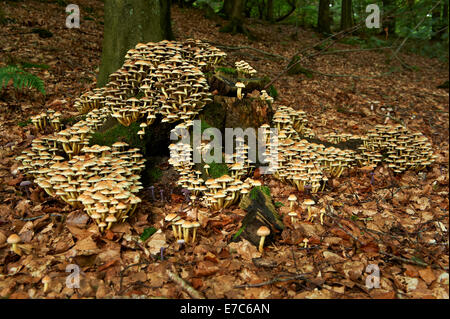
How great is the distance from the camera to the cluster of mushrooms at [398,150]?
19.2 feet

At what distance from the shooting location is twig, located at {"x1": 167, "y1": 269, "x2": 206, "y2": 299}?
294cm

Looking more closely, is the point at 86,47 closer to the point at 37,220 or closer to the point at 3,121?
the point at 3,121

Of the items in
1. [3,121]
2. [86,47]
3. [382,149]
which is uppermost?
[86,47]

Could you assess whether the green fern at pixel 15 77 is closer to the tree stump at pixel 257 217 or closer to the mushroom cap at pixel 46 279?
the mushroom cap at pixel 46 279

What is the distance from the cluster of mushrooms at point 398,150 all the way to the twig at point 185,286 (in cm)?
492

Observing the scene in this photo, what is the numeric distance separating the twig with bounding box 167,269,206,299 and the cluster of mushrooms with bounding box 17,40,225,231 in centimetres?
118

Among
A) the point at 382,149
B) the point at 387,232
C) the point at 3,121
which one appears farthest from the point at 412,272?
the point at 3,121

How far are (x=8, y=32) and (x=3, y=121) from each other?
21.4 ft

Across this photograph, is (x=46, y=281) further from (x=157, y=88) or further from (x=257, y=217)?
(x=157, y=88)

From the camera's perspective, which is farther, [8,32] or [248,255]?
[8,32]

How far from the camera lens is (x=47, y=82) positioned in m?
8.36

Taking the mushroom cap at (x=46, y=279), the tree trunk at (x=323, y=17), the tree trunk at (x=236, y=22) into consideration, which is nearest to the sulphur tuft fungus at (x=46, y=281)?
the mushroom cap at (x=46, y=279)

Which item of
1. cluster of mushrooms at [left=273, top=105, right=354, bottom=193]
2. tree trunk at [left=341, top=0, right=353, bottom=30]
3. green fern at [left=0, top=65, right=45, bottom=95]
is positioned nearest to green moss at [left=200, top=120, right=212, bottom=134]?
cluster of mushrooms at [left=273, top=105, right=354, bottom=193]

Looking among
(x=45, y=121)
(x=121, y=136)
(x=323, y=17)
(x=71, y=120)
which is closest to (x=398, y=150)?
(x=121, y=136)
